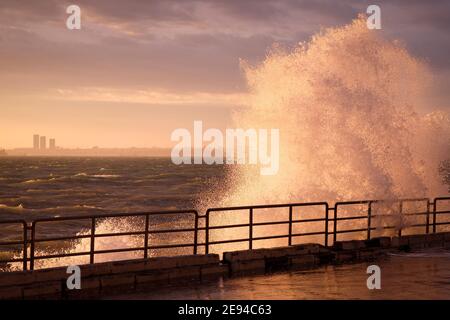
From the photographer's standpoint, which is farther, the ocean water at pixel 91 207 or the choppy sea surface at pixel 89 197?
the choppy sea surface at pixel 89 197

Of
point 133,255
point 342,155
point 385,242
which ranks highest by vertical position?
point 342,155

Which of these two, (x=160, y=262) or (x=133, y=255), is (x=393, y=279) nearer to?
(x=160, y=262)

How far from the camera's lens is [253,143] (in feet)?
85.3

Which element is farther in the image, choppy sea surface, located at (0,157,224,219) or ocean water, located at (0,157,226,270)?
choppy sea surface, located at (0,157,224,219)

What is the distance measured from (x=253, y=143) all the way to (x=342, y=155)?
562 centimetres

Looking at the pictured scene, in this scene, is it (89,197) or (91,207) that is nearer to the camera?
(91,207)

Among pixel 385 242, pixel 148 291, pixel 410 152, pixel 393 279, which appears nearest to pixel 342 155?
pixel 410 152

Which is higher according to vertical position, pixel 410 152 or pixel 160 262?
pixel 410 152

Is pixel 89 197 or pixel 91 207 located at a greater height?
pixel 89 197
